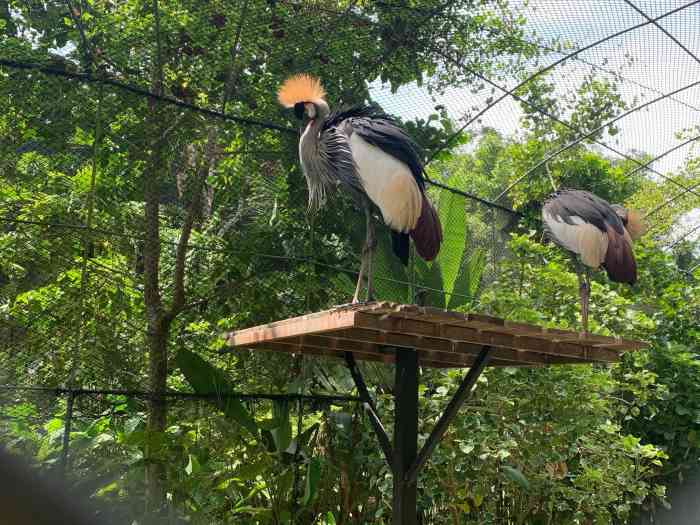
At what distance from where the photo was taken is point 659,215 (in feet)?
27.6

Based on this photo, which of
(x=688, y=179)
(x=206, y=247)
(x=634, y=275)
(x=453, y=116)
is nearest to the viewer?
(x=206, y=247)

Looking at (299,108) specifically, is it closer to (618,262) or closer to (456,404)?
(456,404)

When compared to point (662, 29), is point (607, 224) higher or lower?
lower

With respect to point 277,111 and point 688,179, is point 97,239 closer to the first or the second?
point 277,111

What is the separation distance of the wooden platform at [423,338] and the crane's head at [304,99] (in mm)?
1064

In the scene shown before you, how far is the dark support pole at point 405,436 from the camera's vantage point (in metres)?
3.31

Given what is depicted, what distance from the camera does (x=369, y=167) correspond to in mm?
3141

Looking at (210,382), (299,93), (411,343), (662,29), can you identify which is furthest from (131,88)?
(662,29)

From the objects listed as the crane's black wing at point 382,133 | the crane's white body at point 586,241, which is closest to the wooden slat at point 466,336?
the crane's black wing at point 382,133

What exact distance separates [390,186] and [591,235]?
74.0 inches

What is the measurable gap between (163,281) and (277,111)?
3.95 feet

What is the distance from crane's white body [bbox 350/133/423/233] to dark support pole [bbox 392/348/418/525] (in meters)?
0.74

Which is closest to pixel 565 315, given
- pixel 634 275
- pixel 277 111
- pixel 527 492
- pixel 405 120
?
pixel 634 275

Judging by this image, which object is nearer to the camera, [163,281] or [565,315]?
[163,281]
